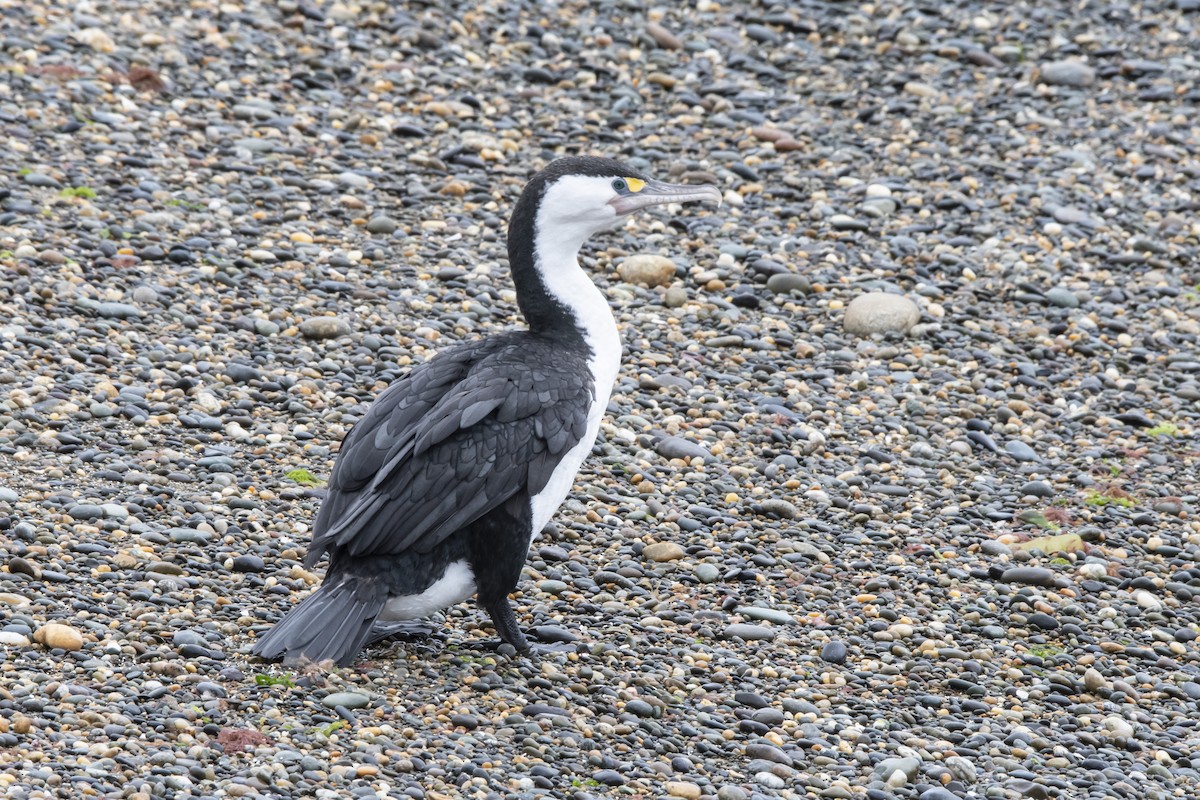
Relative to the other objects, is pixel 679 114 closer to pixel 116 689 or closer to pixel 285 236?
pixel 285 236

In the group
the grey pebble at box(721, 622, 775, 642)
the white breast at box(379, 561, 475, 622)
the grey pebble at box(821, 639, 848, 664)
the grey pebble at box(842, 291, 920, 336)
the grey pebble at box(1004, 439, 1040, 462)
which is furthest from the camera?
the grey pebble at box(842, 291, 920, 336)

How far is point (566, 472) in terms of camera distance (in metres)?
6.54

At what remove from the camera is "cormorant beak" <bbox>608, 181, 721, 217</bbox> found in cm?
697

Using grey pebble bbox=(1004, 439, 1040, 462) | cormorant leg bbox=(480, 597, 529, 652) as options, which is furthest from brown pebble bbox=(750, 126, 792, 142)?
cormorant leg bbox=(480, 597, 529, 652)

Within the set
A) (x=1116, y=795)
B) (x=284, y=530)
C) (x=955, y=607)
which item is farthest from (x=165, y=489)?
(x=1116, y=795)

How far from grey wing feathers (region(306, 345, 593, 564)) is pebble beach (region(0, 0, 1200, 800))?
0.60 metres

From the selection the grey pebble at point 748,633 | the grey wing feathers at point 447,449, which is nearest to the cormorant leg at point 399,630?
the grey wing feathers at point 447,449

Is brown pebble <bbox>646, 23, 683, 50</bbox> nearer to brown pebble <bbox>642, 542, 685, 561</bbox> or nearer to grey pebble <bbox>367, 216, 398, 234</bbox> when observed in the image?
grey pebble <bbox>367, 216, 398, 234</bbox>

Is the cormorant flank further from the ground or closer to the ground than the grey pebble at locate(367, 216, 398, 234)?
further from the ground

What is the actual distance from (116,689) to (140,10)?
735cm

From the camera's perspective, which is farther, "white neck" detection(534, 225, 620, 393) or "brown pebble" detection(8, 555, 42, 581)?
"white neck" detection(534, 225, 620, 393)

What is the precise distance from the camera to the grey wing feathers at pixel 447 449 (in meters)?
6.14

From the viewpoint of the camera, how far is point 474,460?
6.26 metres

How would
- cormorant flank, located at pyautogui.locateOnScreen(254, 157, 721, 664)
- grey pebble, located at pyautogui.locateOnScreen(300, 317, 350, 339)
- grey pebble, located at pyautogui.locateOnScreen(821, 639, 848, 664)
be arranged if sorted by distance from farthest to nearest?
1. grey pebble, located at pyautogui.locateOnScreen(300, 317, 350, 339)
2. grey pebble, located at pyautogui.locateOnScreen(821, 639, 848, 664)
3. cormorant flank, located at pyautogui.locateOnScreen(254, 157, 721, 664)
